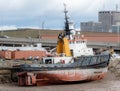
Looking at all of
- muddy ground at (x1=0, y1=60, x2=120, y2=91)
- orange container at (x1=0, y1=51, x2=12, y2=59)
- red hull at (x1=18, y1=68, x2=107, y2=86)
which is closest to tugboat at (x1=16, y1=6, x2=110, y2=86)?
red hull at (x1=18, y1=68, x2=107, y2=86)

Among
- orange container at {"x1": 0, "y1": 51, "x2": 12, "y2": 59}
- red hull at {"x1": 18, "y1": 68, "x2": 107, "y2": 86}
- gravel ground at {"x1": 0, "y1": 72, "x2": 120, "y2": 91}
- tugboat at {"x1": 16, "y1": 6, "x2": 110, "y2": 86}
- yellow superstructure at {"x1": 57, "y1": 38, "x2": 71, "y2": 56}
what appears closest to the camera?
gravel ground at {"x1": 0, "y1": 72, "x2": 120, "y2": 91}

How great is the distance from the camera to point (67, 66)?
153 feet

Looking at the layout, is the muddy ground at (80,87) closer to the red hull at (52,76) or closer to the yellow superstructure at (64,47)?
the red hull at (52,76)

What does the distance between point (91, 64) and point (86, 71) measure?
43.4 inches

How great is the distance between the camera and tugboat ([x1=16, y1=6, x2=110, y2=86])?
4541cm

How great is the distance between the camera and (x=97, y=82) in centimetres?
4875

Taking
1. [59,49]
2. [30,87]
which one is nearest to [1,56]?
[59,49]

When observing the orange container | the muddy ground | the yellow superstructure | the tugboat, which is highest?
the yellow superstructure

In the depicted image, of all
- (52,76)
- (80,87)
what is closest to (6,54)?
(52,76)

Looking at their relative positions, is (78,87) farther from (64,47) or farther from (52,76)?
(64,47)

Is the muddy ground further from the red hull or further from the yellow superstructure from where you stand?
the yellow superstructure

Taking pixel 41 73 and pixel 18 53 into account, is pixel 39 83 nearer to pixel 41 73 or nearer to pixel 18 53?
pixel 41 73

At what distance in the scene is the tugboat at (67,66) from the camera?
45.4 metres

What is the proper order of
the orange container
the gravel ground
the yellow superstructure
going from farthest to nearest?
the orange container → the yellow superstructure → the gravel ground
